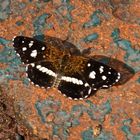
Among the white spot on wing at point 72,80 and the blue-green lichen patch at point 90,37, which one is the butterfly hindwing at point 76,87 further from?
the blue-green lichen patch at point 90,37

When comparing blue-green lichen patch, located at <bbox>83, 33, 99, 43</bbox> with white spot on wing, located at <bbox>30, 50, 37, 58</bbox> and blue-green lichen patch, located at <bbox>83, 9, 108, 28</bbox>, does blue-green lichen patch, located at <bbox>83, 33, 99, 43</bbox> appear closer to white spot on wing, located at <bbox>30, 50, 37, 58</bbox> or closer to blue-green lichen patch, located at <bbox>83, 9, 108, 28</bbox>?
blue-green lichen patch, located at <bbox>83, 9, 108, 28</bbox>

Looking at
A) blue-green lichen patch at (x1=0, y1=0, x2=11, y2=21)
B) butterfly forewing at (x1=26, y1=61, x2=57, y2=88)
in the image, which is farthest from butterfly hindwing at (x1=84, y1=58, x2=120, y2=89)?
blue-green lichen patch at (x1=0, y1=0, x2=11, y2=21)

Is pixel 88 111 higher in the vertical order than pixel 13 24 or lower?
lower

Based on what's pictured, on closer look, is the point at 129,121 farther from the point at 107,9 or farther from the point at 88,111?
the point at 107,9

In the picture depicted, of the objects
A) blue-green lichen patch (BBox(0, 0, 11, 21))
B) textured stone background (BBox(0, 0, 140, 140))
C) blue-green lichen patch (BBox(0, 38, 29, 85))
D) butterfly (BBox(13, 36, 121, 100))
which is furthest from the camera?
blue-green lichen patch (BBox(0, 0, 11, 21))

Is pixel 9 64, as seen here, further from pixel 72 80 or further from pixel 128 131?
pixel 128 131

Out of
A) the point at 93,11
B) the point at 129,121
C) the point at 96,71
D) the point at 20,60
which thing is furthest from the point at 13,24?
the point at 129,121

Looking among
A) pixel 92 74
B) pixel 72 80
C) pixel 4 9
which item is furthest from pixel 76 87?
pixel 4 9
